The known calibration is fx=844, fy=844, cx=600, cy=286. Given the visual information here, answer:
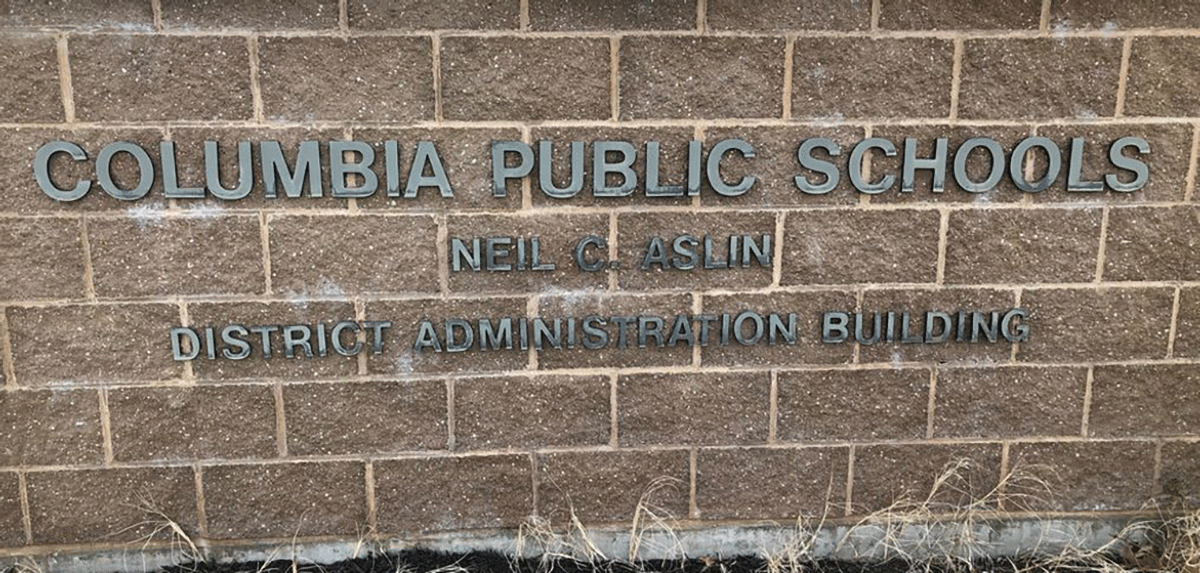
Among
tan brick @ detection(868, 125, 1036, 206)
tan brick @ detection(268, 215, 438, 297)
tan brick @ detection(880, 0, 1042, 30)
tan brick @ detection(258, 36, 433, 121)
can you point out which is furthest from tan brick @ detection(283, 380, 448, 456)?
tan brick @ detection(880, 0, 1042, 30)

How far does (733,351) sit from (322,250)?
4.35 feet

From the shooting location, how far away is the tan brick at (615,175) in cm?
255

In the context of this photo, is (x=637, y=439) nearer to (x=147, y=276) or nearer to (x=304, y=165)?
(x=304, y=165)

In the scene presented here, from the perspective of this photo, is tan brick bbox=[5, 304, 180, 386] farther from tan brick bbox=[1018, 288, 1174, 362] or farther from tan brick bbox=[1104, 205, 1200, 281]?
tan brick bbox=[1104, 205, 1200, 281]

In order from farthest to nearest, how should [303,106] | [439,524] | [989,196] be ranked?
[439,524] < [989,196] < [303,106]

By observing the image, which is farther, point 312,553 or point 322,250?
point 312,553

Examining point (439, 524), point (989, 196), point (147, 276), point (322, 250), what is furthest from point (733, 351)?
point (147, 276)

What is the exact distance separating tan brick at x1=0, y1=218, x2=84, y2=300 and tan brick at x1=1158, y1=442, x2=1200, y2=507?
3.54 meters

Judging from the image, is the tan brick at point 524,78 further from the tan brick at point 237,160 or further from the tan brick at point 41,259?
the tan brick at point 41,259

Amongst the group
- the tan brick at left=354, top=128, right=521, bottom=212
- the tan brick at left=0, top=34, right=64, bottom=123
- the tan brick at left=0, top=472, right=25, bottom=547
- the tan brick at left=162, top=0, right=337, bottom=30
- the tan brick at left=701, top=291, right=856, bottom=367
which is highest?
the tan brick at left=162, top=0, right=337, bottom=30

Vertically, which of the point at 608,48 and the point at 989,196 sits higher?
the point at 608,48

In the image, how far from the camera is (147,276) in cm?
255

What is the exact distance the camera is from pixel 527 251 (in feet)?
8.59

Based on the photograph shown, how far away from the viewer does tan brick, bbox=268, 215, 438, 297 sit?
255 centimetres
